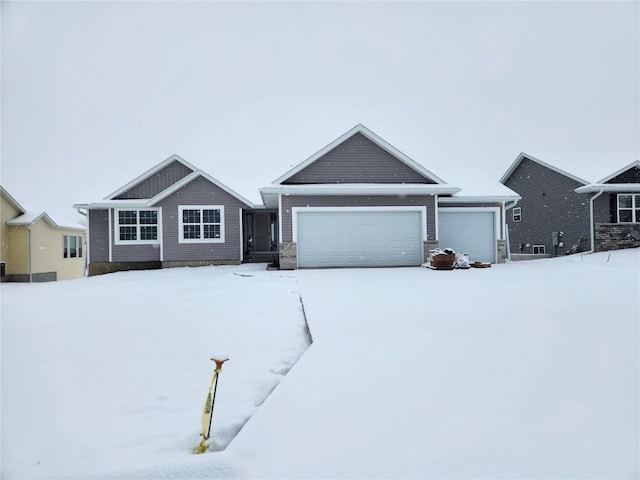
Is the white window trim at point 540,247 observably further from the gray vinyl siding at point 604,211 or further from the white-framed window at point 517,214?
the gray vinyl siding at point 604,211

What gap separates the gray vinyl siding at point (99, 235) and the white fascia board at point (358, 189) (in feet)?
28.9

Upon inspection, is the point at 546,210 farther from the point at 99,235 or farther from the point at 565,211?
the point at 99,235

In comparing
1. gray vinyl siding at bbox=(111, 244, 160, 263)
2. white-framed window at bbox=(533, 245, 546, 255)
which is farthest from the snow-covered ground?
white-framed window at bbox=(533, 245, 546, 255)

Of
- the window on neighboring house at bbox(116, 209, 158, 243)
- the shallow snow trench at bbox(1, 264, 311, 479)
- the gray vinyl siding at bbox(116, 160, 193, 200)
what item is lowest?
the shallow snow trench at bbox(1, 264, 311, 479)

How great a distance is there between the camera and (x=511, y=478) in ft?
7.86

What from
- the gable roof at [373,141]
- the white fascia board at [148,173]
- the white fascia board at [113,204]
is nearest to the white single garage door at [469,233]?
the gable roof at [373,141]

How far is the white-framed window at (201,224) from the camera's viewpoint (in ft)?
59.7

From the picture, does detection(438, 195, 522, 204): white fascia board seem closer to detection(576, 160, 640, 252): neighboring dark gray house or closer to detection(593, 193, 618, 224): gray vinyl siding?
detection(576, 160, 640, 252): neighboring dark gray house

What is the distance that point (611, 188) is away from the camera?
19.1 meters

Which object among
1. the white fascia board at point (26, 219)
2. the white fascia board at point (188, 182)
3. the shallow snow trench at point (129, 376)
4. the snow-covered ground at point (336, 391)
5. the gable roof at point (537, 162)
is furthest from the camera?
the white fascia board at point (26, 219)

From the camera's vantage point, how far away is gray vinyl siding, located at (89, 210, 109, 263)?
18.5m

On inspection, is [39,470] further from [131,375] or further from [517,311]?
[517,311]

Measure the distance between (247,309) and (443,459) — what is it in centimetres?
541

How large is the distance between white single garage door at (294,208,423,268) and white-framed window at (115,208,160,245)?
7.75 m
